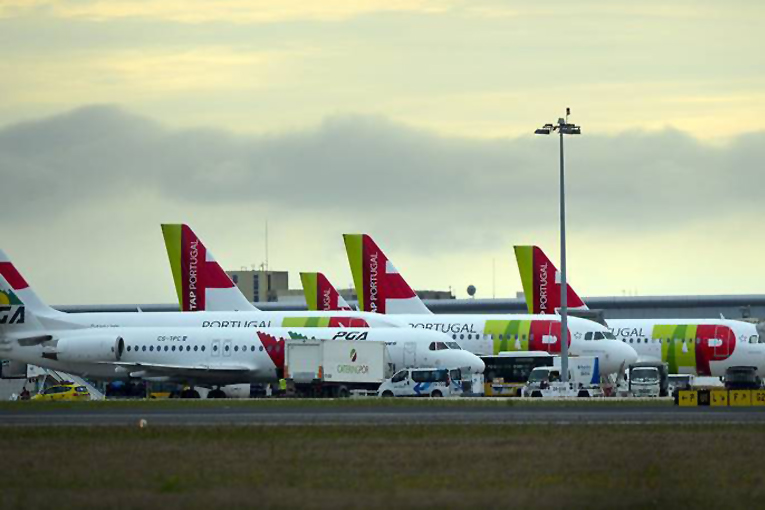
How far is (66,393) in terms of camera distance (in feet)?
299

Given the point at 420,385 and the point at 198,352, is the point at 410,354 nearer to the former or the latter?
the point at 420,385

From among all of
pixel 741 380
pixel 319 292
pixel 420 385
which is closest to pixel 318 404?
pixel 420 385

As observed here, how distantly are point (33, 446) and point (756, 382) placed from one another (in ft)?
143

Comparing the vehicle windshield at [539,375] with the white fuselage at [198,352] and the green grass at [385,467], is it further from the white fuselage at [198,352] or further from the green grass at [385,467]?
the green grass at [385,467]

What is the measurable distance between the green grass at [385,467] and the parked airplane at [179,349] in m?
38.6

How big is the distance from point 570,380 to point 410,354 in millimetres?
9507

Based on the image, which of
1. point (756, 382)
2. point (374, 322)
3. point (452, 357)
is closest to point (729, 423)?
point (756, 382)

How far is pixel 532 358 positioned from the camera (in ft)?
295

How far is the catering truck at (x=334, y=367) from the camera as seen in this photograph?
83062 mm

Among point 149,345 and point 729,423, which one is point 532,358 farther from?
point 729,423

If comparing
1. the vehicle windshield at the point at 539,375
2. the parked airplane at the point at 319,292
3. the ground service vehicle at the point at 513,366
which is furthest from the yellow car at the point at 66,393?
the parked airplane at the point at 319,292

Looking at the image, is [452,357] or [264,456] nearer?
[264,456]

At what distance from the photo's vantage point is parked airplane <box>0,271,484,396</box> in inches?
3366

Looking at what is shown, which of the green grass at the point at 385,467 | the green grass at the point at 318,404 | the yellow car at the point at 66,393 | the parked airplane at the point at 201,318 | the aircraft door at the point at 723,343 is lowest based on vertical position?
the green grass at the point at 385,467
